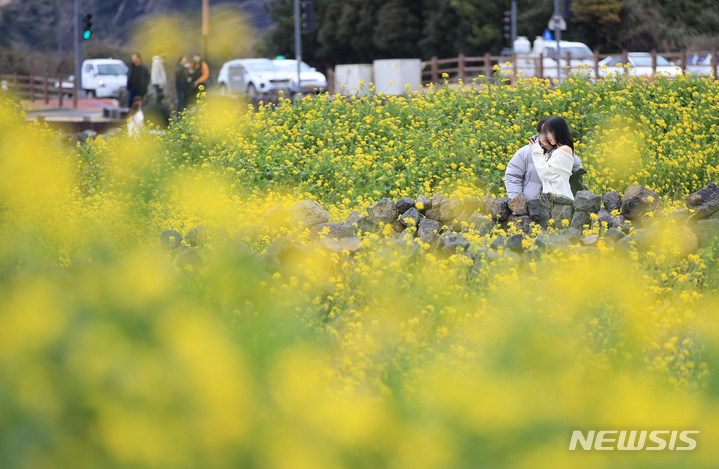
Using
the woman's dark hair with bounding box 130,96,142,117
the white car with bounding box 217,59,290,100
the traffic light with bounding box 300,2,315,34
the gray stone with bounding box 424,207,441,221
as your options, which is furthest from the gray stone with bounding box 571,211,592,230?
the traffic light with bounding box 300,2,315,34

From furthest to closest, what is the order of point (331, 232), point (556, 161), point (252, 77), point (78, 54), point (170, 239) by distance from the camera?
point (78, 54)
point (252, 77)
point (556, 161)
point (331, 232)
point (170, 239)

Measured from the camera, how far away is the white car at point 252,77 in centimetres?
2770

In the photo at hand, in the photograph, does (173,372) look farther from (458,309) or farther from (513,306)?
(458,309)

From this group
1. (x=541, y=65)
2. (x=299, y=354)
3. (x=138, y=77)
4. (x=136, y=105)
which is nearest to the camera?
(x=299, y=354)

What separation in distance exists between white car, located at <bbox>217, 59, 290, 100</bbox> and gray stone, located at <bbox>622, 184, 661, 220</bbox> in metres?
22.0

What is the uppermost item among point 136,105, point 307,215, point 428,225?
Result: point 136,105

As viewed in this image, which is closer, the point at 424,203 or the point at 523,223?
the point at 523,223

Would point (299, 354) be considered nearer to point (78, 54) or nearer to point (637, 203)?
point (637, 203)

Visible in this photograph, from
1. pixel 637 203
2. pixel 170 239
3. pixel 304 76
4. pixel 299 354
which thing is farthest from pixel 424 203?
pixel 304 76

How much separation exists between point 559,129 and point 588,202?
37.1 inches

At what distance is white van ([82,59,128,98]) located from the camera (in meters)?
35.9

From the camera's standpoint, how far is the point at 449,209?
6324 mm

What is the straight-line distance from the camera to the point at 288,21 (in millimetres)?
48719

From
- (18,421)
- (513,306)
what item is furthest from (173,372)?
(513,306)
